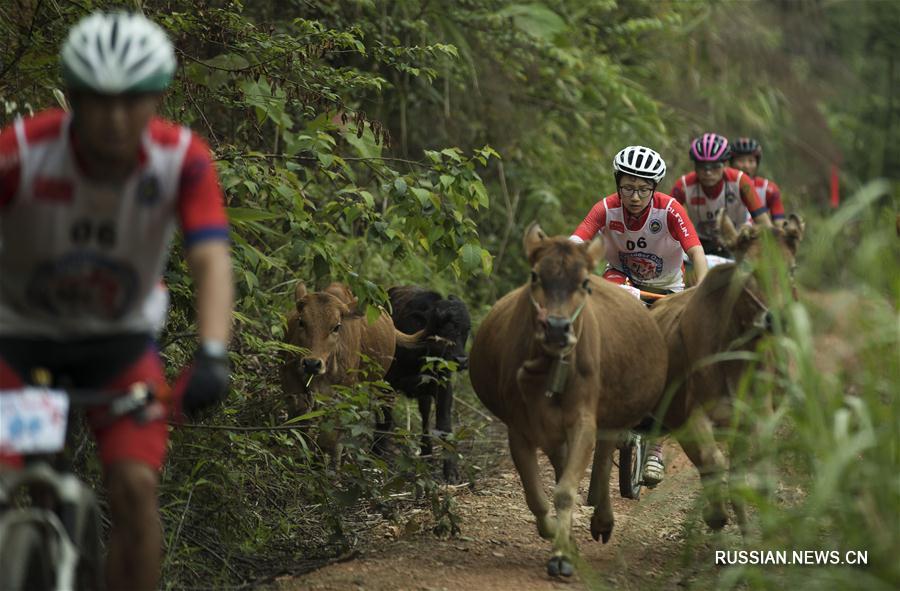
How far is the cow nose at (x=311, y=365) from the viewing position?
397 inches

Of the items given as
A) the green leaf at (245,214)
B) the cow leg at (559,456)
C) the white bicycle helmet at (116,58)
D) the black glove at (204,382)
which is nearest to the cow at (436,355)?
the cow leg at (559,456)

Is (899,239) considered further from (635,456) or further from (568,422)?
(635,456)

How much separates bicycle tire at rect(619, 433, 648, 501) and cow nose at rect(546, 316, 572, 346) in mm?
3225

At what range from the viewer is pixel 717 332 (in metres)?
8.71

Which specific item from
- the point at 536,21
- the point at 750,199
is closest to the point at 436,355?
the point at 750,199

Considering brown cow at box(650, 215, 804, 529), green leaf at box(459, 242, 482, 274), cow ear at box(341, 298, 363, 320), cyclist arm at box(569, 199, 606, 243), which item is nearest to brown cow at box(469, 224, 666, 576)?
brown cow at box(650, 215, 804, 529)

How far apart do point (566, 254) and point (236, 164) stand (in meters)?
2.11

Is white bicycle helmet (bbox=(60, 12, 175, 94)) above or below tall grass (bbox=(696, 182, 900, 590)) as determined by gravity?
above

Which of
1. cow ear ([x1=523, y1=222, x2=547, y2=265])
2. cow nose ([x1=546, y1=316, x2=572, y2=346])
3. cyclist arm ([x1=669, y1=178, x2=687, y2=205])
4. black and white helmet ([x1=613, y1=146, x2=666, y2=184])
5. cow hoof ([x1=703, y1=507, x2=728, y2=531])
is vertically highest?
cyclist arm ([x1=669, y1=178, x2=687, y2=205])

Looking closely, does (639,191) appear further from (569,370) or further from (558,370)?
(558,370)

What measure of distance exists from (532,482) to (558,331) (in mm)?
1220

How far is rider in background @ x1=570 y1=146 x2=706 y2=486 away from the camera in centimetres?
999

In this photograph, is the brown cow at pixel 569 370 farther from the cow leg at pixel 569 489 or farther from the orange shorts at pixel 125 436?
the orange shorts at pixel 125 436
